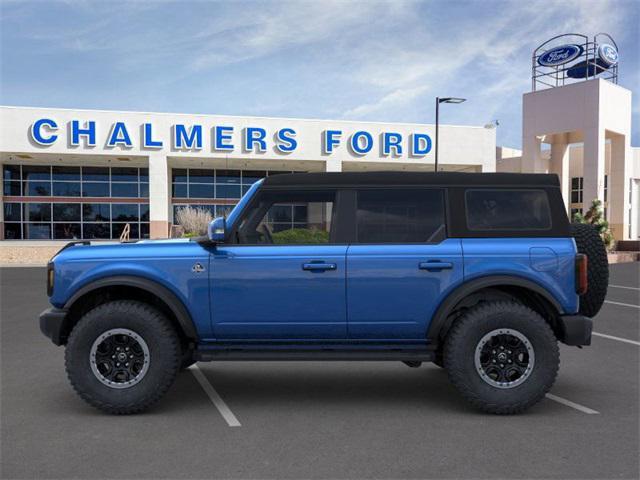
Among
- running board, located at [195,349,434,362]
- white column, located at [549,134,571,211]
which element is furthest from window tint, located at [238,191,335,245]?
white column, located at [549,134,571,211]

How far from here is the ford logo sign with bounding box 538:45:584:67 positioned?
99.1ft

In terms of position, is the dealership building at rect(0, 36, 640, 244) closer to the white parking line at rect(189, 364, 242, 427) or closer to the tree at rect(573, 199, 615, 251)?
the tree at rect(573, 199, 615, 251)

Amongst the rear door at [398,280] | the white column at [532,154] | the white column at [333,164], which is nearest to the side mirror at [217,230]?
the rear door at [398,280]

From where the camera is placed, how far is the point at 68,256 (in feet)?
15.6

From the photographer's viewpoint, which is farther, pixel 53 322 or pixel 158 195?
pixel 158 195

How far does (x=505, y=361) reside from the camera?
4652 mm

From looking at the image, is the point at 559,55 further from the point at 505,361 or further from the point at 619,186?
the point at 505,361

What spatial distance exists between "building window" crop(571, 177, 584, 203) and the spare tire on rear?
1571 inches

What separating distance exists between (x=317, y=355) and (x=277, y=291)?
2.13 feet

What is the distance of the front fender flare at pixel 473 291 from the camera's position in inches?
182

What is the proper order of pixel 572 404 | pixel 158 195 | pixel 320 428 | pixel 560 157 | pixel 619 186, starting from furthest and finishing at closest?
pixel 560 157 → pixel 619 186 → pixel 158 195 → pixel 572 404 → pixel 320 428

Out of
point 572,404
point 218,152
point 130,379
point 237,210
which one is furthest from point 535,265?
point 218,152

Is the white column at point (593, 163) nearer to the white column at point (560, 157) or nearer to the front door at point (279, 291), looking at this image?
the white column at point (560, 157)

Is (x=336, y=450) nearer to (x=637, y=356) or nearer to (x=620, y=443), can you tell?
(x=620, y=443)
